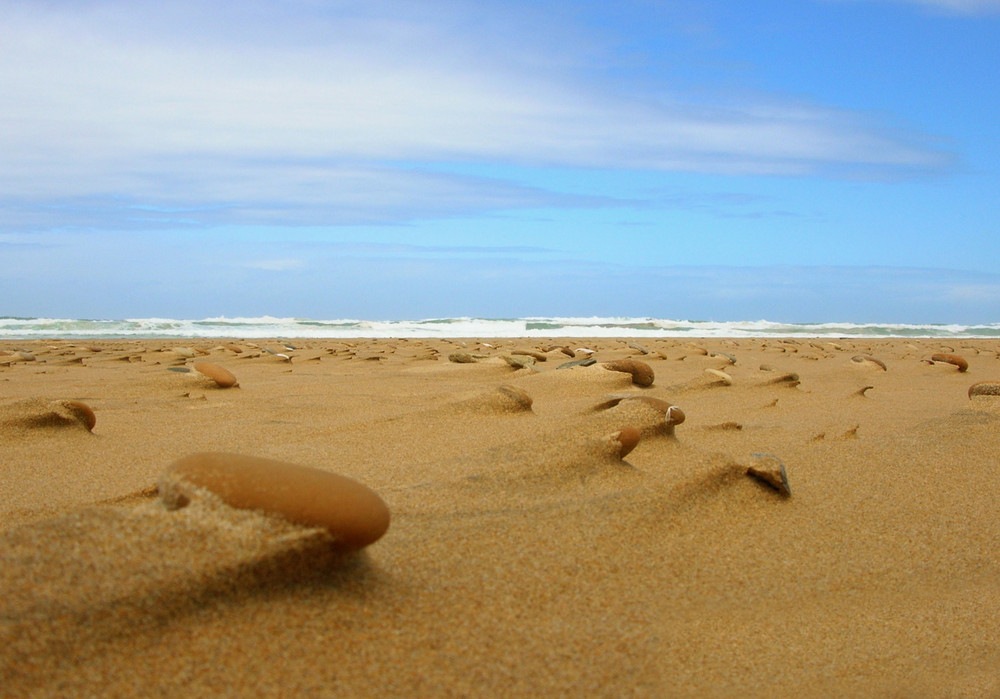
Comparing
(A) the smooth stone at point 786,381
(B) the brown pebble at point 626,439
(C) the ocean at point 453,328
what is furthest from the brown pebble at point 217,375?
(C) the ocean at point 453,328

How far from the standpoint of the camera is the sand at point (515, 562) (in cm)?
103

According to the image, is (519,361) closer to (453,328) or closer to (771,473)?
(771,473)

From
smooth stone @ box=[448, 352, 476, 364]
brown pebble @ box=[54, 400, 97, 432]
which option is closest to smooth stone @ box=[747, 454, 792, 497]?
brown pebble @ box=[54, 400, 97, 432]

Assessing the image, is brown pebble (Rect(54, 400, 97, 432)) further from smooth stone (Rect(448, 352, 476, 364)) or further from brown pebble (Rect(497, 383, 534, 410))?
smooth stone (Rect(448, 352, 476, 364))

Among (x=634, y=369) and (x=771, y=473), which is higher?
(x=634, y=369)

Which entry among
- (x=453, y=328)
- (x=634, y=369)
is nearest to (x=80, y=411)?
(x=634, y=369)

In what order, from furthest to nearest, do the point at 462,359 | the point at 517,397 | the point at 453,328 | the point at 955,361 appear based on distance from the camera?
the point at 453,328
the point at 955,361
the point at 462,359
the point at 517,397

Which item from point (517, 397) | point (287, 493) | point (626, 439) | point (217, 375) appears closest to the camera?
point (287, 493)

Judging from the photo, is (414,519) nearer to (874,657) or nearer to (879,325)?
(874,657)

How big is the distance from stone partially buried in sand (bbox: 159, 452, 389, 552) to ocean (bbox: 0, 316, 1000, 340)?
13408 millimetres

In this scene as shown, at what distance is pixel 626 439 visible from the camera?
2.12m

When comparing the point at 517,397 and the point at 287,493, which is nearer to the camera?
the point at 287,493

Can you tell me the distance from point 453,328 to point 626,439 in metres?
16.0

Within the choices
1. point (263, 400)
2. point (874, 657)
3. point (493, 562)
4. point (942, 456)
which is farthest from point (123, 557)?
point (263, 400)
